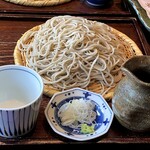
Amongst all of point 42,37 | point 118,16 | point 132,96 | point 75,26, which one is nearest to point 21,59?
point 42,37

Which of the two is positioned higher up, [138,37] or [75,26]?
[75,26]

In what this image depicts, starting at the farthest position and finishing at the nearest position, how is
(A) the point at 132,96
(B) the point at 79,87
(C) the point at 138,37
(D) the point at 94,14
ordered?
(D) the point at 94,14, (C) the point at 138,37, (B) the point at 79,87, (A) the point at 132,96

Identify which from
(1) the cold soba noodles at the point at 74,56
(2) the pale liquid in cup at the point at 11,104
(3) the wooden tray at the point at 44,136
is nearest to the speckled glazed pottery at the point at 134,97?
(3) the wooden tray at the point at 44,136

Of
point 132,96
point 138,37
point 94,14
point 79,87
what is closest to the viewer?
point 132,96

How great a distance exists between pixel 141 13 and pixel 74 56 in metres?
0.53

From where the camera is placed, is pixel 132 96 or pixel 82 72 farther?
pixel 82 72

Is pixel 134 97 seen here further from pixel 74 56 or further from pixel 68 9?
pixel 68 9

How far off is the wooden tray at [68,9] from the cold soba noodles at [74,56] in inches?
10.4

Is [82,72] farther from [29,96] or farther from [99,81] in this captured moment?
[29,96]

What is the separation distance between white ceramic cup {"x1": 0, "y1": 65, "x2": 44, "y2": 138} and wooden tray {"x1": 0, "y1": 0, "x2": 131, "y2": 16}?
50 cm

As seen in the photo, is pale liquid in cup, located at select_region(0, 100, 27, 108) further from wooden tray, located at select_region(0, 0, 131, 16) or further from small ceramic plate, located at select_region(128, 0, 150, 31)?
small ceramic plate, located at select_region(128, 0, 150, 31)

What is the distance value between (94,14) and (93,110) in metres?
0.61
